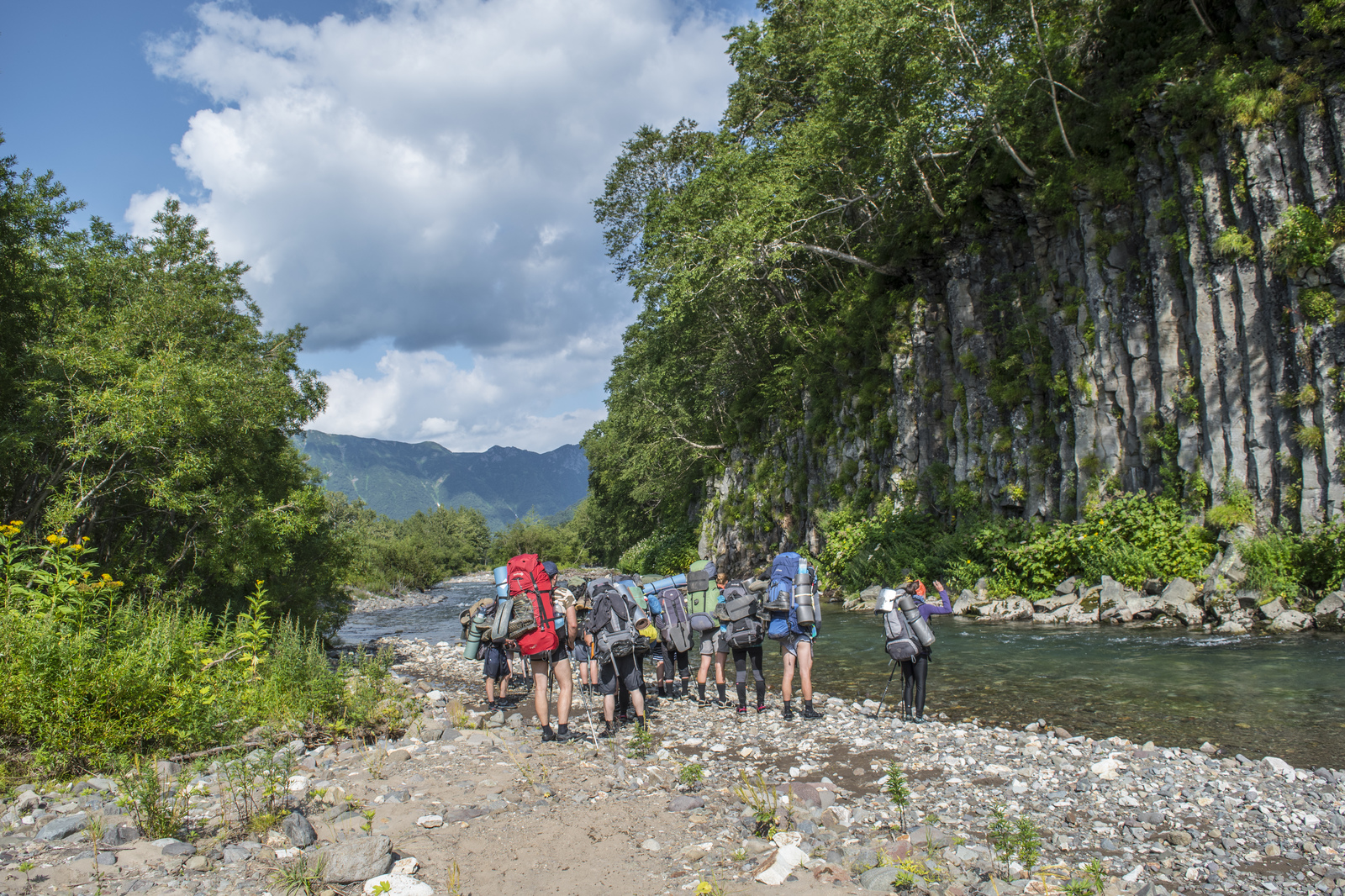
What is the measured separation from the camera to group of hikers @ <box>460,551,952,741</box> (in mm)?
9586

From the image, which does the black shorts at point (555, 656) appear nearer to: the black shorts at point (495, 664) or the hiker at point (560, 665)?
the hiker at point (560, 665)

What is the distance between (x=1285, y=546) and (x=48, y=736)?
20.1 m

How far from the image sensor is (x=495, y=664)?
1324 cm

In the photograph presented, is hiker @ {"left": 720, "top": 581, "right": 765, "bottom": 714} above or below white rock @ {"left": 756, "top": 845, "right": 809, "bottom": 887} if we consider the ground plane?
above

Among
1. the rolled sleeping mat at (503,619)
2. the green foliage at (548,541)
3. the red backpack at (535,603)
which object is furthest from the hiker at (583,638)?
the green foliage at (548,541)

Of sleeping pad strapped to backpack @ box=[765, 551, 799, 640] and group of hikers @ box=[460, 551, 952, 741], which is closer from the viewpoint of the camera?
group of hikers @ box=[460, 551, 952, 741]

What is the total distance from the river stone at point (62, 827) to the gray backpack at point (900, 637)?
337 inches

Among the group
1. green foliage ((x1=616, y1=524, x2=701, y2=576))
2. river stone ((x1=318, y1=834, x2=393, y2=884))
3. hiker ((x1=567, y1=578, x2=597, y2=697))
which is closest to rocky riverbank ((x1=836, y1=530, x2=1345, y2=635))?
hiker ((x1=567, y1=578, x2=597, y2=697))

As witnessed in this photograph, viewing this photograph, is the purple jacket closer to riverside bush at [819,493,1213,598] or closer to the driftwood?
the driftwood

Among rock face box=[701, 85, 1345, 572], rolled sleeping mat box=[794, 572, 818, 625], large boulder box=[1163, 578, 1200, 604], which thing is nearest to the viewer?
rolled sleeping mat box=[794, 572, 818, 625]

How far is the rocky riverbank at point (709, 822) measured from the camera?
5148 millimetres

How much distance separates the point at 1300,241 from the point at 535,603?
55.9 feet

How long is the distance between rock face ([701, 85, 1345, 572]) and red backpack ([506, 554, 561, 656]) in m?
14.9

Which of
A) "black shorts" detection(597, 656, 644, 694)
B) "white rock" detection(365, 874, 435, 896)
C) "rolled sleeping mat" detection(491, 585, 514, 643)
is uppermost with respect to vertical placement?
"rolled sleeping mat" detection(491, 585, 514, 643)
